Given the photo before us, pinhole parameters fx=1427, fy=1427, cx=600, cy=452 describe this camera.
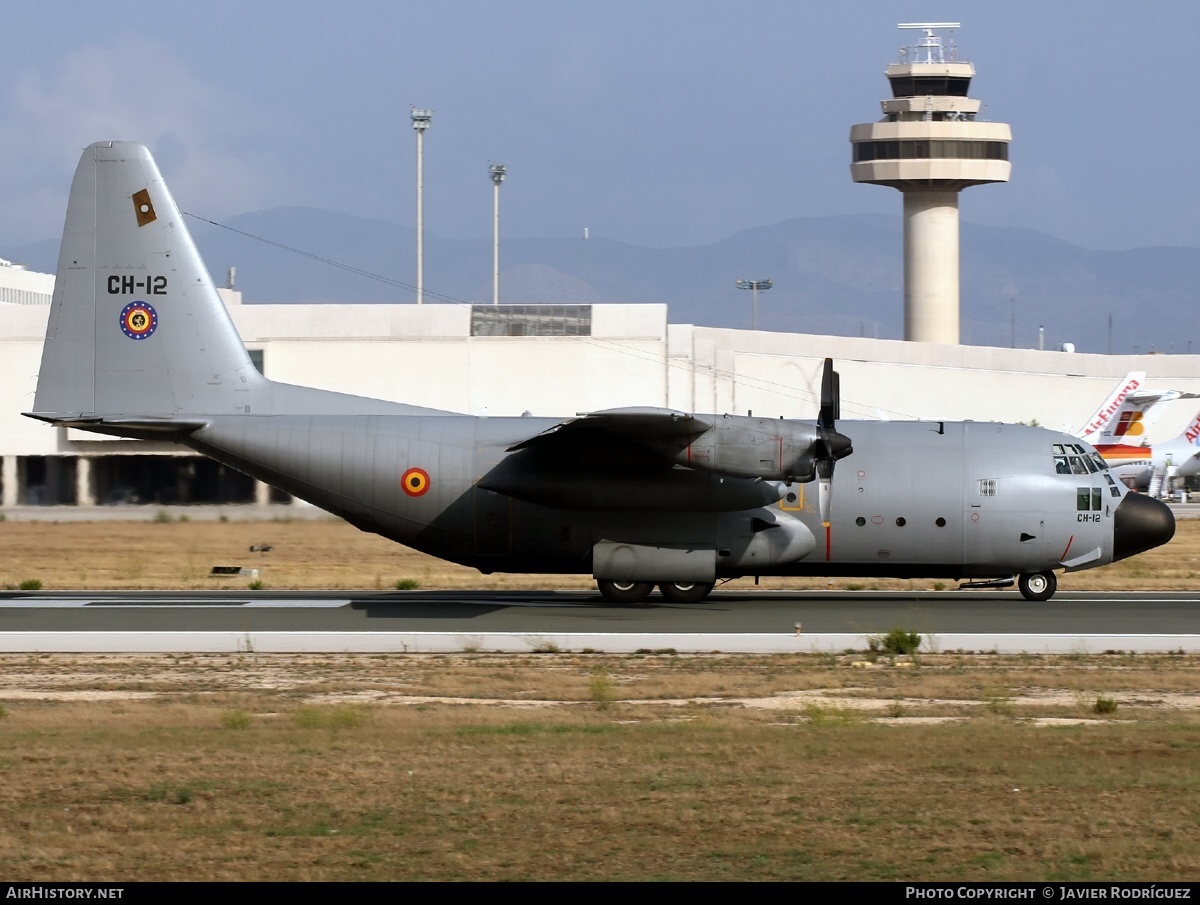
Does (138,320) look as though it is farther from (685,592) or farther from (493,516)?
(685,592)

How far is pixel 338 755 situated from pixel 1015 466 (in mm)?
15982

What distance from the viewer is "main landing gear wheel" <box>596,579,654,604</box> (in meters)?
25.1

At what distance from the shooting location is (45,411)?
24891 millimetres

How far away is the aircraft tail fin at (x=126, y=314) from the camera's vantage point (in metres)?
24.9

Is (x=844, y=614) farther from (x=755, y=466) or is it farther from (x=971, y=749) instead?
(x=971, y=749)

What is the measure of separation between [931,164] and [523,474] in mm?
75605

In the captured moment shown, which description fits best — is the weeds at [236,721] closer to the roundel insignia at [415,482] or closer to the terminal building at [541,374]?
the roundel insignia at [415,482]

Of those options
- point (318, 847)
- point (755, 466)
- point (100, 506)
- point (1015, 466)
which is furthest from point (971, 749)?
point (100, 506)

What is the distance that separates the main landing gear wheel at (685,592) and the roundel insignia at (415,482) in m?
4.54

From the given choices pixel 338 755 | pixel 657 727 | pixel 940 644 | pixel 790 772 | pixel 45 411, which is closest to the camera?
pixel 790 772

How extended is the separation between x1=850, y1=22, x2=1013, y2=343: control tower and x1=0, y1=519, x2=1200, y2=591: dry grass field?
50613 mm

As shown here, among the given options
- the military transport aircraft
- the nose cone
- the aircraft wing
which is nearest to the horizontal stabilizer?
the military transport aircraft

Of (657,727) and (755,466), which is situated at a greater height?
(755,466)

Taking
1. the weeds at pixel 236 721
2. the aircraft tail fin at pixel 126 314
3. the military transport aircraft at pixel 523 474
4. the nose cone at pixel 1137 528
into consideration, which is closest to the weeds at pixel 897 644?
the military transport aircraft at pixel 523 474
